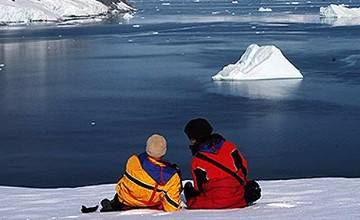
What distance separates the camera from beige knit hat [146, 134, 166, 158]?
140 inches

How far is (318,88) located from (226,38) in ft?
43.7

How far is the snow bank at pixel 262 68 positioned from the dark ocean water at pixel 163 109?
39cm

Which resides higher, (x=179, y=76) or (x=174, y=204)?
(x=174, y=204)

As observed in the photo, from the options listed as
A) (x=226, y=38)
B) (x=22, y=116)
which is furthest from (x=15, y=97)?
(x=226, y=38)

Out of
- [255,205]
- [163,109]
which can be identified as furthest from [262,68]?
[255,205]

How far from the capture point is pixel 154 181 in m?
3.64

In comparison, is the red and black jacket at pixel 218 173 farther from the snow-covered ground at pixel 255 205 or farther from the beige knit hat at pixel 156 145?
the beige knit hat at pixel 156 145

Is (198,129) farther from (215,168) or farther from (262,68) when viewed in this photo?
(262,68)

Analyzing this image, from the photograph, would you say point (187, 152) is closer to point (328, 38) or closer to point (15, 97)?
point (15, 97)

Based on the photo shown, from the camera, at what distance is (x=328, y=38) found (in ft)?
84.2

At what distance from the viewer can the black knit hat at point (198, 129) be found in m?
3.65

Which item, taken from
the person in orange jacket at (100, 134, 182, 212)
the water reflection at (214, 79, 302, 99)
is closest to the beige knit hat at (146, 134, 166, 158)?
the person in orange jacket at (100, 134, 182, 212)

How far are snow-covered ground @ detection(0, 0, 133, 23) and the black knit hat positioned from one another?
139ft

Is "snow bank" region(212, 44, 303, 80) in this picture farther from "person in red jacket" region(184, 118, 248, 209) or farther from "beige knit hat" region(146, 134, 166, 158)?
"beige knit hat" region(146, 134, 166, 158)
